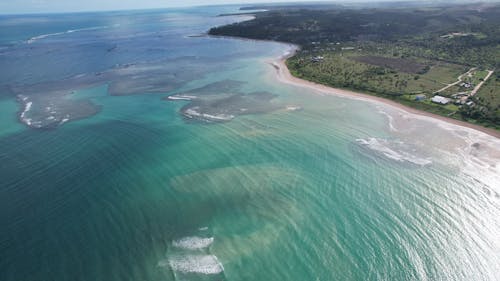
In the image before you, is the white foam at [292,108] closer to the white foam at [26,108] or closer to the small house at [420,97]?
the small house at [420,97]

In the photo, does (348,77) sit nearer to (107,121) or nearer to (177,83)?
(177,83)

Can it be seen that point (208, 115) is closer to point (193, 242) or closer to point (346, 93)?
point (193, 242)

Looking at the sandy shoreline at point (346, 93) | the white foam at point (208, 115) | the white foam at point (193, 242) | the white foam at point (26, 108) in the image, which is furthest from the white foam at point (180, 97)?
the white foam at point (193, 242)

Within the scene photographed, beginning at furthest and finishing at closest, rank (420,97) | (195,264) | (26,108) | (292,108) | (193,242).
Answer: (26,108) < (420,97) < (292,108) < (193,242) < (195,264)

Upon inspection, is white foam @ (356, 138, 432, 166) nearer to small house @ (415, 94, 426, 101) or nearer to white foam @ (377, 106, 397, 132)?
white foam @ (377, 106, 397, 132)

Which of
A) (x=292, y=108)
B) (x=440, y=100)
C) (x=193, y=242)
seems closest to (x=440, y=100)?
(x=440, y=100)

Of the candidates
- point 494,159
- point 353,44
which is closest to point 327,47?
point 353,44

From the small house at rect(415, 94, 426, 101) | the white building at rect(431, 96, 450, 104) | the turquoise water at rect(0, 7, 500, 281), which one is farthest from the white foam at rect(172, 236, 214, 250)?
the white building at rect(431, 96, 450, 104)
